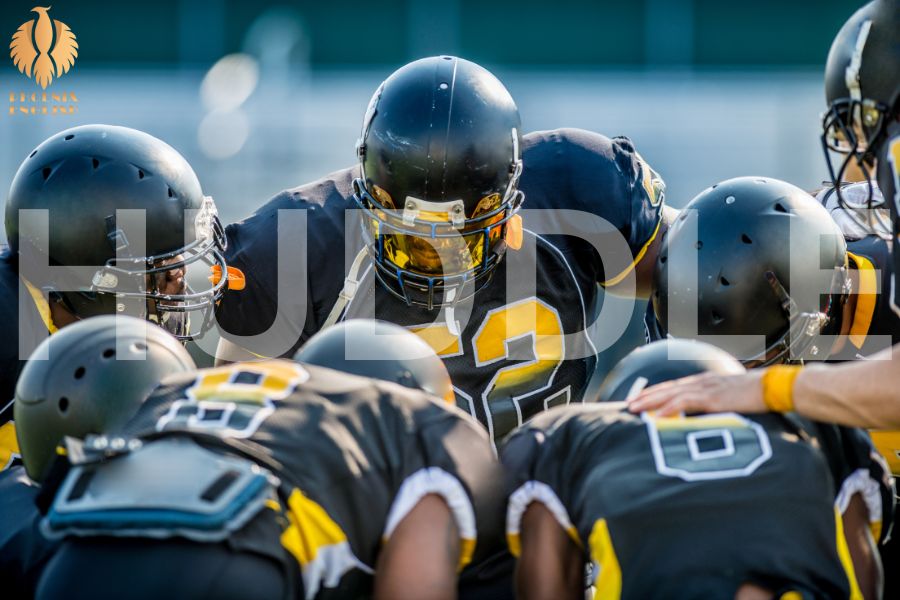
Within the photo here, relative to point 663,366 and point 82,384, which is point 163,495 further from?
point 663,366

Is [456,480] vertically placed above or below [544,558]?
above

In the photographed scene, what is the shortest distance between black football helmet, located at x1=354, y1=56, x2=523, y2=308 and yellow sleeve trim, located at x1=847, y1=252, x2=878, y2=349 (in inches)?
41.6

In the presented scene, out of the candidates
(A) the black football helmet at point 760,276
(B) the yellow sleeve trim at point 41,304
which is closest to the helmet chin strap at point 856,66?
(A) the black football helmet at point 760,276

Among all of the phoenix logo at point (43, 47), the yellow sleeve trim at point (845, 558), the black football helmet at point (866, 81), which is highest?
the phoenix logo at point (43, 47)

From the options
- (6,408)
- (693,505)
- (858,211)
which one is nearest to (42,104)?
Result: (6,408)

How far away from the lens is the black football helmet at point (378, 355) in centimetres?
252

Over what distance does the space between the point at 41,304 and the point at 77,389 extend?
2.45ft

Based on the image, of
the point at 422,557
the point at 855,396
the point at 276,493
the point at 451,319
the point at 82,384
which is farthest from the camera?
the point at 451,319

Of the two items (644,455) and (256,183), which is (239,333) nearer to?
(644,455)

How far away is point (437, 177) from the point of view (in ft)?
10.3

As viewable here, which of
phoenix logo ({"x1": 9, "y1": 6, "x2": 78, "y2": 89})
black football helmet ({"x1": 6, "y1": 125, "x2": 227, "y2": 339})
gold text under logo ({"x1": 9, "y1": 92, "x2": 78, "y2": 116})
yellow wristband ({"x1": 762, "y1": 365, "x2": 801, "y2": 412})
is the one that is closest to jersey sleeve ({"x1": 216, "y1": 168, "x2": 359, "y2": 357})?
black football helmet ({"x1": 6, "y1": 125, "x2": 227, "y2": 339})

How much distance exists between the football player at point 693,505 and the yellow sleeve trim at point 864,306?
97cm

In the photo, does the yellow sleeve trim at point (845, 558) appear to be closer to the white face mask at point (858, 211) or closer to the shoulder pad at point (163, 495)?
the white face mask at point (858, 211)

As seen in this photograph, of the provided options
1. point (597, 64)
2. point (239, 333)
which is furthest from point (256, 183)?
point (239, 333)
